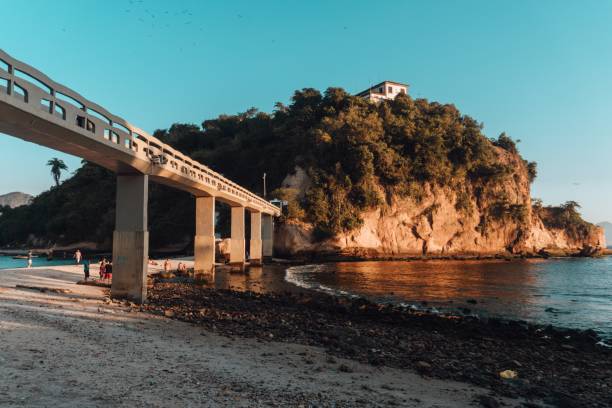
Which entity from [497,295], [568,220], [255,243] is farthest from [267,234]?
[568,220]

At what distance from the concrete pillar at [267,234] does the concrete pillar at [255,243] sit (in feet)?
22.4

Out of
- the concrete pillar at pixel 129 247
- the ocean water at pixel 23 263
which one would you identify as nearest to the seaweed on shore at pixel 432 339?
the concrete pillar at pixel 129 247

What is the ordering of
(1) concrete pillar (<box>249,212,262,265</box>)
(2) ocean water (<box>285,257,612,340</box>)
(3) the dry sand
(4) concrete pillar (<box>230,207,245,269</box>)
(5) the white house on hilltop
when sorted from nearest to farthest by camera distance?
(3) the dry sand, (2) ocean water (<box>285,257,612,340</box>), (4) concrete pillar (<box>230,207,245,269</box>), (1) concrete pillar (<box>249,212,262,265</box>), (5) the white house on hilltop

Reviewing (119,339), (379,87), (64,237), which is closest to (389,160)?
(379,87)

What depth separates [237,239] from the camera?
43375 millimetres

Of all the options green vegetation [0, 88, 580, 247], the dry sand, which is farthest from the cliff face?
the dry sand

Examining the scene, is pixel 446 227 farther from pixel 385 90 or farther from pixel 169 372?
pixel 169 372

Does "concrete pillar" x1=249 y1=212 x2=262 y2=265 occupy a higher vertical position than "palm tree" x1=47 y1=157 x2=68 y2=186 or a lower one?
lower

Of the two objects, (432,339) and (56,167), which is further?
(56,167)

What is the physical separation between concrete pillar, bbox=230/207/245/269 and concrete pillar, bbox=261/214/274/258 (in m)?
14.1

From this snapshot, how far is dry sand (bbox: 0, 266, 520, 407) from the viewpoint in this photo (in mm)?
6340

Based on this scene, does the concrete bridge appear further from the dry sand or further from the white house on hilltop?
the white house on hilltop

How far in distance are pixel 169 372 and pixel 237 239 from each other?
36004mm

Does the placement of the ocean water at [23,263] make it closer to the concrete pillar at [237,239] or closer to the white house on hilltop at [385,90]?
the concrete pillar at [237,239]
